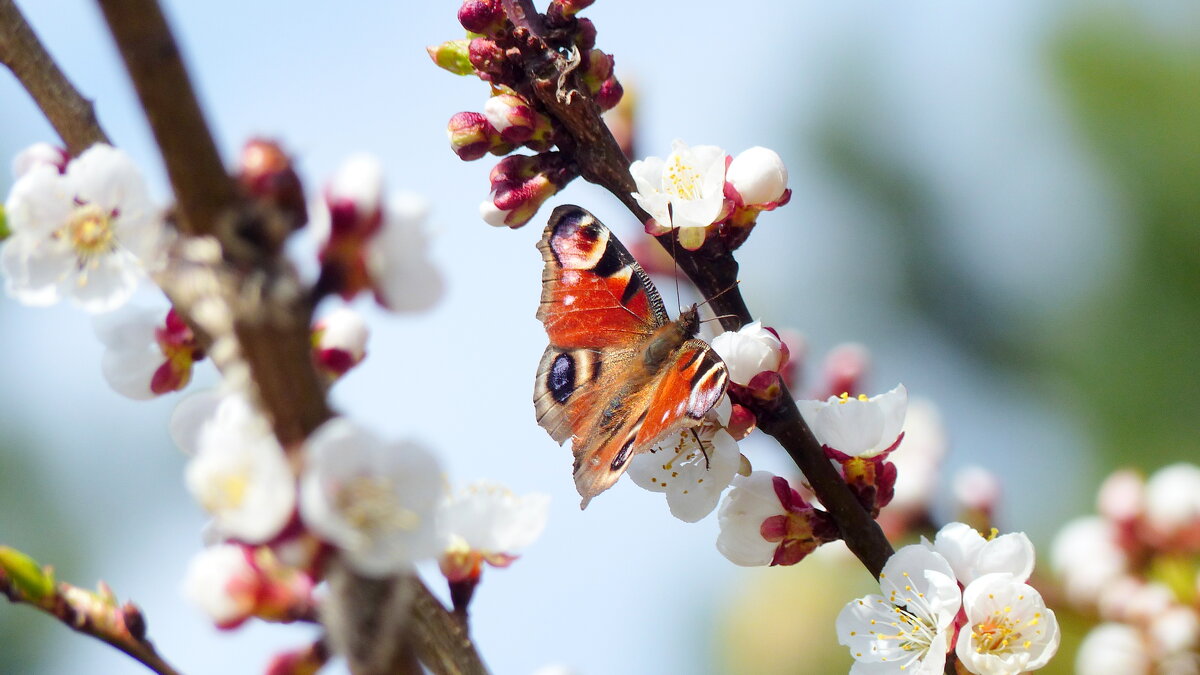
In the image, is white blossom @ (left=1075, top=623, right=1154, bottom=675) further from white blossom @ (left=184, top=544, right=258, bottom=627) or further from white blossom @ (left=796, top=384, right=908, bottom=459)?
white blossom @ (left=184, top=544, right=258, bottom=627)

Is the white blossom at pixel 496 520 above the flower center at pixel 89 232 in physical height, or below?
below

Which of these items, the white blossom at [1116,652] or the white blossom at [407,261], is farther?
the white blossom at [1116,652]

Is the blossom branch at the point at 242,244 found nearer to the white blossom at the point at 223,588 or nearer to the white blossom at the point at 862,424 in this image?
the white blossom at the point at 223,588

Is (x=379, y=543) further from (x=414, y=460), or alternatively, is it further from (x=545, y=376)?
(x=545, y=376)

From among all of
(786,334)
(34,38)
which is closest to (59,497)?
(786,334)

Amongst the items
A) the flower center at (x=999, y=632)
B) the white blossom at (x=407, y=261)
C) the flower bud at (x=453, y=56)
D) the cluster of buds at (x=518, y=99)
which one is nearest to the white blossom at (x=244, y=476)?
the white blossom at (x=407, y=261)

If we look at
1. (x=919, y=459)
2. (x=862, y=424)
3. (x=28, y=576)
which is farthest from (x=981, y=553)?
(x=919, y=459)

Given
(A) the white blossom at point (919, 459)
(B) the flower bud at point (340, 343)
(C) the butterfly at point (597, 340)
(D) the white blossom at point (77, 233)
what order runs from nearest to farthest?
(D) the white blossom at point (77, 233) → (B) the flower bud at point (340, 343) → (C) the butterfly at point (597, 340) → (A) the white blossom at point (919, 459)
